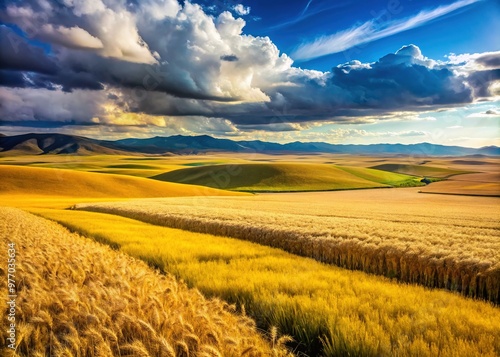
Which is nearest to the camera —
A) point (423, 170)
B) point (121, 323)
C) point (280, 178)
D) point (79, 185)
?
point (121, 323)

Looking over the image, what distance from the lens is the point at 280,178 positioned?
109 m

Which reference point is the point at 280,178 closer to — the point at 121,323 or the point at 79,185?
the point at 79,185

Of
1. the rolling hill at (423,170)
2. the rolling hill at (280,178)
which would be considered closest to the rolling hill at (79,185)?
the rolling hill at (280,178)

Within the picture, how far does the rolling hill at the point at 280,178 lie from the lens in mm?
102500

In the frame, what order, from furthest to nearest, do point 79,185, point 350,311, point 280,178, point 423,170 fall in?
point 423,170 → point 280,178 → point 79,185 → point 350,311

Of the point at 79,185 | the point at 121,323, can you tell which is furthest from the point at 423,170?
the point at 121,323

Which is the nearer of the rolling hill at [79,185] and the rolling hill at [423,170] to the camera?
the rolling hill at [79,185]

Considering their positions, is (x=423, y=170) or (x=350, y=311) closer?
(x=350, y=311)

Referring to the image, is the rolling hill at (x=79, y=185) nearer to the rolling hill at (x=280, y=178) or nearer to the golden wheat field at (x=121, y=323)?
the rolling hill at (x=280, y=178)

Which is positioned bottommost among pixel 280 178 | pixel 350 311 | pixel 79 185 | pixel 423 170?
pixel 280 178

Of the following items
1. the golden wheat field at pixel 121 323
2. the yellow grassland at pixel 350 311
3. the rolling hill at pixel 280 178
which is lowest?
the rolling hill at pixel 280 178

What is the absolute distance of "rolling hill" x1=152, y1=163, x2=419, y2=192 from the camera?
102500 millimetres

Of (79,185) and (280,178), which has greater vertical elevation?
(79,185)

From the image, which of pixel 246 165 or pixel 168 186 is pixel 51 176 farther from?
pixel 246 165
